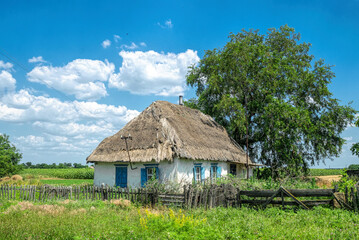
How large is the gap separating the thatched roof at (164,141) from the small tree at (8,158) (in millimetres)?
21007

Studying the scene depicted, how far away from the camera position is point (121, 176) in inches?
648

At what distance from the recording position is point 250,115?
82.9ft

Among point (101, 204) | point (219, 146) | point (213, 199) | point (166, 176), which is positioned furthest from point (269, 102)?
point (101, 204)

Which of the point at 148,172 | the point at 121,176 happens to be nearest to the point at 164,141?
the point at 148,172

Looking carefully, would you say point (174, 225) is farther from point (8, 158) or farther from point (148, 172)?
point (8, 158)

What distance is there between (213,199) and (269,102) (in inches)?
566

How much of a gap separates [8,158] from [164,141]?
1057 inches

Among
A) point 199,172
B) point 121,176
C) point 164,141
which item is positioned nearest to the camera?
point 164,141

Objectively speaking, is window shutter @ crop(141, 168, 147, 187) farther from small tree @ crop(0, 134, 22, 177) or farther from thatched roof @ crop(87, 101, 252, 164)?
small tree @ crop(0, 134, 22, 177)

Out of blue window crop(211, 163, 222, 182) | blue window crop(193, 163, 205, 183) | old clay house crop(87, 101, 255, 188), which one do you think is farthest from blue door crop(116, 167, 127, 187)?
blue window crop(211, 163, 222, 182)

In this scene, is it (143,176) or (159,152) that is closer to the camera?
(159,152)

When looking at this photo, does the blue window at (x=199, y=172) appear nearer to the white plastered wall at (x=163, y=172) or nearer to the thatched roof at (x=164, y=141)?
the white plastered wall at (x=163, y=172)

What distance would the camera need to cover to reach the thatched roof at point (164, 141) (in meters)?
15.2

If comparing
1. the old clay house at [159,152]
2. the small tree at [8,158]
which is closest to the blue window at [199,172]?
the old clay house at [159,152]
